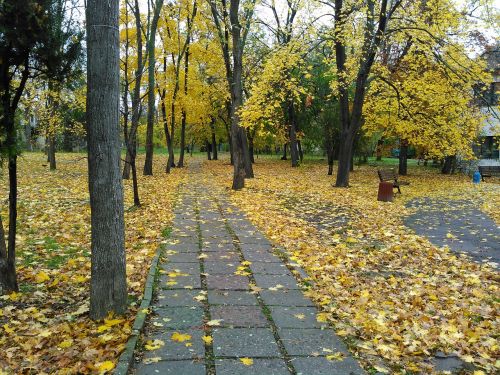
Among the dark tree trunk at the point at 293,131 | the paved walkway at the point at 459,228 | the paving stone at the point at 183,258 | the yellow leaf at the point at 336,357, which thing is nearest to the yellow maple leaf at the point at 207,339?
the yellow leaf at the point at 336,357

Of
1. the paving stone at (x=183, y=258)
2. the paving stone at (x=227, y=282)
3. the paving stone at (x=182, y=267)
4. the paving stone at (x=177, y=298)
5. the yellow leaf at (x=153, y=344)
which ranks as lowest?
the yellow leaf at (x=153, y=344)

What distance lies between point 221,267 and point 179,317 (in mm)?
1788

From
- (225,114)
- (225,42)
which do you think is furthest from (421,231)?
(225,114)

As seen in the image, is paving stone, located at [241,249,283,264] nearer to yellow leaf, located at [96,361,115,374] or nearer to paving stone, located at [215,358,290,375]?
paving stone, located at [215,358,290,375]

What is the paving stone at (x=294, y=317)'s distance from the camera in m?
4.37

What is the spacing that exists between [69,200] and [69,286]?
7.26 meters

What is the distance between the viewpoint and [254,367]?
11.5ft

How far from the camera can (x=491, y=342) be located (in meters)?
4.12

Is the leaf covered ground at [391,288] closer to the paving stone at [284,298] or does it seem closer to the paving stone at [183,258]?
the paving stone at [284,298]

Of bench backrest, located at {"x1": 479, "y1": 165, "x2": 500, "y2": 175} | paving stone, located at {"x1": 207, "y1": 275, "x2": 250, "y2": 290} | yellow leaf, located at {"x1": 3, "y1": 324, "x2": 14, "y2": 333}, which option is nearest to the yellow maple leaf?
paving stone, located at {"x1": 207, "y1": 275, "x2": 250, "y2": 290}

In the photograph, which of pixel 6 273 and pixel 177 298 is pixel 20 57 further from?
pixel 177 298

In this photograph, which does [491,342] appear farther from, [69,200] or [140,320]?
[69,200]

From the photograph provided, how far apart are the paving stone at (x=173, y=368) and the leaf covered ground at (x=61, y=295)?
0.26m

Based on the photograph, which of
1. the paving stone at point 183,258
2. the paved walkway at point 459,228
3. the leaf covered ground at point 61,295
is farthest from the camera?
the paved walkway at point 459,228
